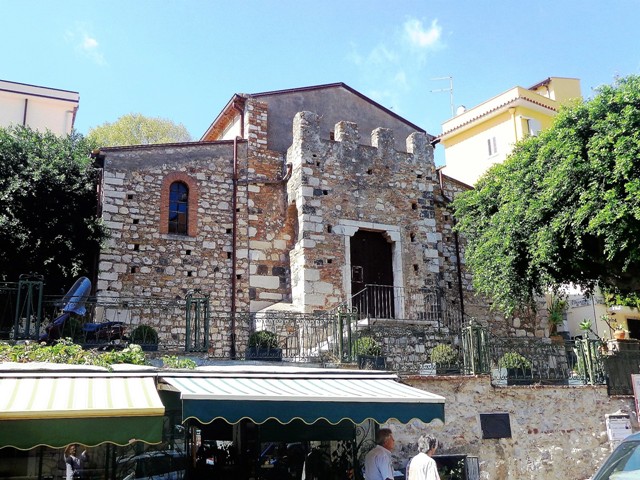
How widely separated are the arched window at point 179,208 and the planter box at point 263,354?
591 centimetres

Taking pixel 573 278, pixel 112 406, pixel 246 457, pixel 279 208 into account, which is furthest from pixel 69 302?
pixel 573 278

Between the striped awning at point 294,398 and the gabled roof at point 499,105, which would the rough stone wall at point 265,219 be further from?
the gabled roof at point 499,105

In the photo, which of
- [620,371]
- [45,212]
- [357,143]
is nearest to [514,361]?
[620,371]

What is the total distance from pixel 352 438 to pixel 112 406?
3839 millimetres

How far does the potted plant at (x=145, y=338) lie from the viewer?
1054 centimetres

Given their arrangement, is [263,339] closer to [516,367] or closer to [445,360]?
[445,360]

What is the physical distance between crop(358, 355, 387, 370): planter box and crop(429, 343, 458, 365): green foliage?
3.88 ft

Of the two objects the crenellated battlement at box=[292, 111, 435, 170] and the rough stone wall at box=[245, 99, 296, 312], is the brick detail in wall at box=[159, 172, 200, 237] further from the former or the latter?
the crenellated battlement at box=[292, 111, 435, 170]

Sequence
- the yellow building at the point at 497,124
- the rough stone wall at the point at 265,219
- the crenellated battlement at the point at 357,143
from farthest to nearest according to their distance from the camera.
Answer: the yellow building at the point at 497,124 → the crenellated battlement at the point at 357,143 → the rough stone wall at the point at 265,219

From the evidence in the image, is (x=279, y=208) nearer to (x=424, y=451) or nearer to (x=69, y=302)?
(x=69, y=302)

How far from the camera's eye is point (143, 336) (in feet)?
36.1

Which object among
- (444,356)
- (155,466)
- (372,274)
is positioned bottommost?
(155,466)

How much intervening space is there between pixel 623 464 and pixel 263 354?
22.7 feet

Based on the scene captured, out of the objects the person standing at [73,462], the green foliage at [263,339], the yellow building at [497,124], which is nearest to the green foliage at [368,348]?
the green foliage at [263,339]
